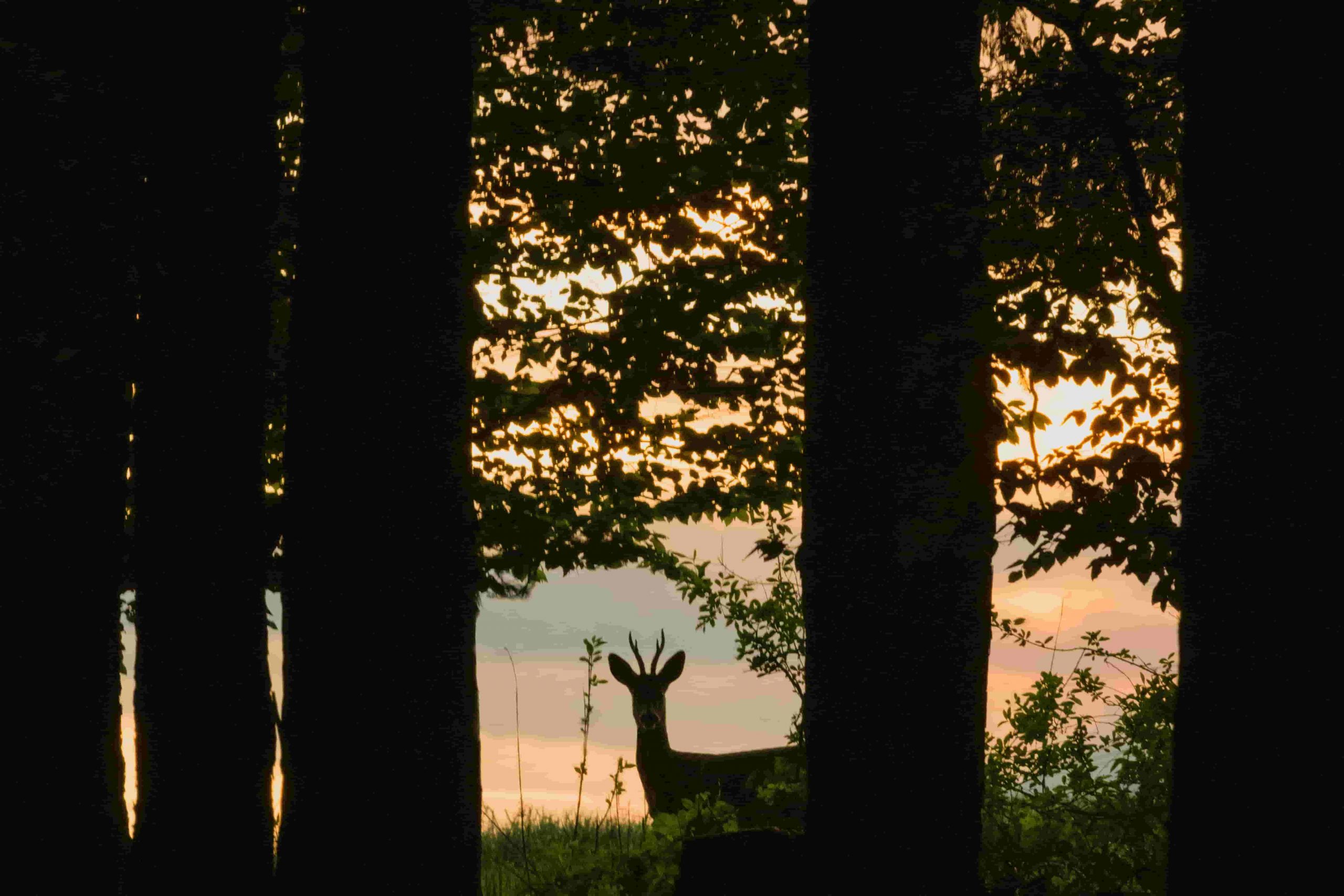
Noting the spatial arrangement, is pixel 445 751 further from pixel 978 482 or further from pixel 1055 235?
pixel 1055 235

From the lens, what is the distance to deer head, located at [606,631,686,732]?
1409cm

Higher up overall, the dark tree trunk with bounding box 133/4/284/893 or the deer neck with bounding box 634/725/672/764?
the dark tree trunk with bounding box 133/4/284/893

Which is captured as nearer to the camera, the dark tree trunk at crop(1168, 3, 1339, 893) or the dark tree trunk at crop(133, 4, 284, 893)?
the dark tree trunk at crop(1168, 3, 1339, 893)

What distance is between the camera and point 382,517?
13.4 feet

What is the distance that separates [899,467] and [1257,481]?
4.19ft

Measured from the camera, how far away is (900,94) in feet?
13.2

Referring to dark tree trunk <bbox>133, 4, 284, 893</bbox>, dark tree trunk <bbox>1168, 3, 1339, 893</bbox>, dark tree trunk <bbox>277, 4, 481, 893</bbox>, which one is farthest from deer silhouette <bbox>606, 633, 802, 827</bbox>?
dark tree trunk <bbox>1168, 3, 1339, 893</bbox>

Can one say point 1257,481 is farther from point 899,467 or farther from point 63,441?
point 63,441

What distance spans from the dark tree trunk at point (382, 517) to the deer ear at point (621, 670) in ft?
33.2

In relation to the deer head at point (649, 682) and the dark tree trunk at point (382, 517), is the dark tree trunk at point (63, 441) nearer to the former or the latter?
the dark tree trunk at point (382, 517)

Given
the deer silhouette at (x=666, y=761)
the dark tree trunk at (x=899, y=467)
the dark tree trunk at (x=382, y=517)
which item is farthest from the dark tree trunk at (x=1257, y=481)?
the deer silhouette at (x=666, y=761)

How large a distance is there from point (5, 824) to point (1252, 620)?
3.64 meters

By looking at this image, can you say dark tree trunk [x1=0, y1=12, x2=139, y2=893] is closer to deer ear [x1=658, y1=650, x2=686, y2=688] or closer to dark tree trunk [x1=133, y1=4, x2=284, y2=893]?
dark tree trunk [x1=133, y1=4, x2=284, y2=893]

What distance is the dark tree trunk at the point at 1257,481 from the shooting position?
2.63 metres
